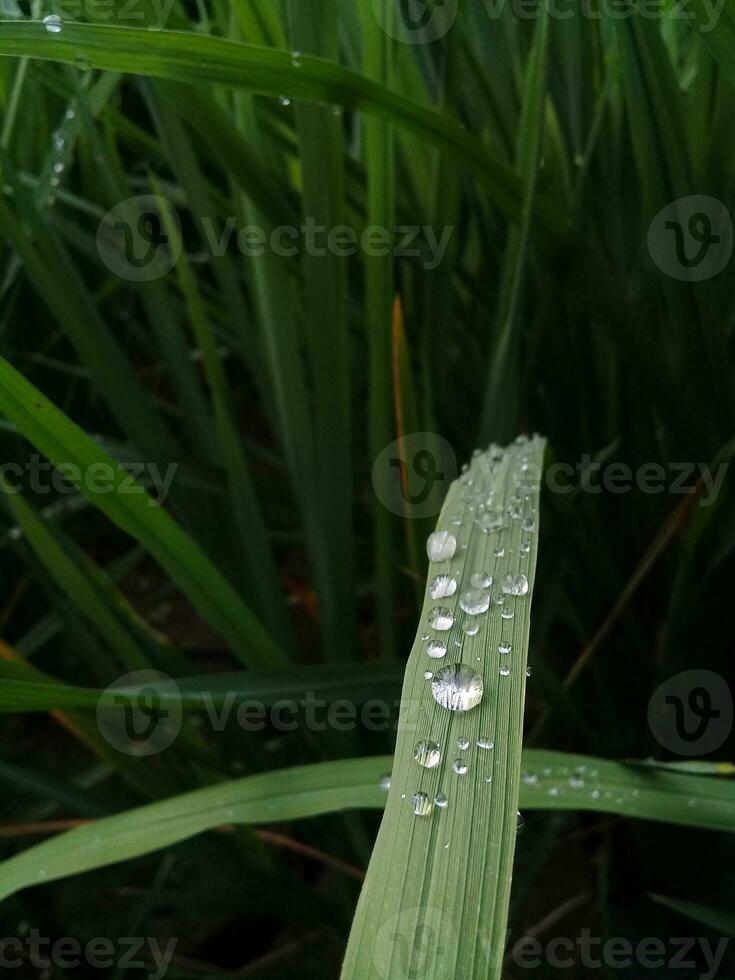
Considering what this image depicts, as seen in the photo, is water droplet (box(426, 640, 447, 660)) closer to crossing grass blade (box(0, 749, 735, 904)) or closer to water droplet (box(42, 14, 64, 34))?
crossing grass blade (box(0, 749, 735, 904))

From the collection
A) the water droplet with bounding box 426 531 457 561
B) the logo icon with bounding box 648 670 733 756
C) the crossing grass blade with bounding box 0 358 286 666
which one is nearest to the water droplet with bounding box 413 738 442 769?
the water droplet with bounding box 426 531 457 561

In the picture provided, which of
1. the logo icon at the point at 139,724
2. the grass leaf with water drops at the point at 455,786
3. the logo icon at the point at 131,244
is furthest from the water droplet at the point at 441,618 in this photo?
the logo icon at the point at 131,244

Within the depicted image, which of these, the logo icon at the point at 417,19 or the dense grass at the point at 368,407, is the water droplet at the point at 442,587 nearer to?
the dense grass at the point at 368,407

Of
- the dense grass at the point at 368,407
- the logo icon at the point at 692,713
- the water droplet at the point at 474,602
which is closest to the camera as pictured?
the water droplet at the point at 474,602

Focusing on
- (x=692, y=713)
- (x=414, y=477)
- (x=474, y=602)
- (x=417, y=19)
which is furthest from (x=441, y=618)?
(x=417, y=19)

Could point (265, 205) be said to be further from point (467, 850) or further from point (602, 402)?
point (467, 850)

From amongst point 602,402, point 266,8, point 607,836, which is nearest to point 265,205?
point 266,8
